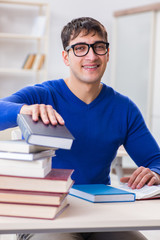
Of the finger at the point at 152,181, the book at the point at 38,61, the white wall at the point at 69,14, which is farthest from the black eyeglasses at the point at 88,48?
the white wall at the point at 69,14

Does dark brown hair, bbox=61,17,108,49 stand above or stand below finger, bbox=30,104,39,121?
above

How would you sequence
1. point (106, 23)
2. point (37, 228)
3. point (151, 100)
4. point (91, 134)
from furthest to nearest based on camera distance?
point (106, 23) → point (151, 100) → point (91, 134) → point (37, 228)

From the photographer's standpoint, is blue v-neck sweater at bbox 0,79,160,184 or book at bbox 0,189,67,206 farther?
blue v-neck sweater at bbox 0,79,160,184

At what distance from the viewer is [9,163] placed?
1.00 metres

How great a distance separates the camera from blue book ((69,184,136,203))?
3.87ft

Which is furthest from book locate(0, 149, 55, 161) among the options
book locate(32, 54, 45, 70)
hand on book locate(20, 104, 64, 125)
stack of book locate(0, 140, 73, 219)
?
book locate(32, 54, 45, 70)

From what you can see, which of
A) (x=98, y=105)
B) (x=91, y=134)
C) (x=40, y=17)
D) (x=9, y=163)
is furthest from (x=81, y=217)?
(x=40, y=17)

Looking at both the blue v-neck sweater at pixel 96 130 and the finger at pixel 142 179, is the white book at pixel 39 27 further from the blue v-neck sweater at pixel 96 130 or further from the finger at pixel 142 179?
the finger at pixel 142 179

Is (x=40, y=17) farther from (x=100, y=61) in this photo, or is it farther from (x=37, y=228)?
(x=37, y=228)

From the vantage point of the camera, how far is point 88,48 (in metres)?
1.63

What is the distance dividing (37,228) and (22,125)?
10.8 inches

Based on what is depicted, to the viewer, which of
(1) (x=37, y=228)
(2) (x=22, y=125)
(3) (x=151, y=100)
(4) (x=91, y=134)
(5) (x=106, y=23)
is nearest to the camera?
(1) (x=37, y=228)

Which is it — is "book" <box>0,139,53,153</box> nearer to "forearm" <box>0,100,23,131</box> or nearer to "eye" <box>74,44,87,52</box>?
"forearm" <box>0,100,23,131</box>

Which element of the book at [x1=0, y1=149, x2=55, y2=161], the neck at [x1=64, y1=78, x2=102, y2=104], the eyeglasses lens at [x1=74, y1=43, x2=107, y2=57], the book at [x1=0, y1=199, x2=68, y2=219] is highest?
the eyeglasses lens at [x1=74, y1=43, x2=107, y2=57]
